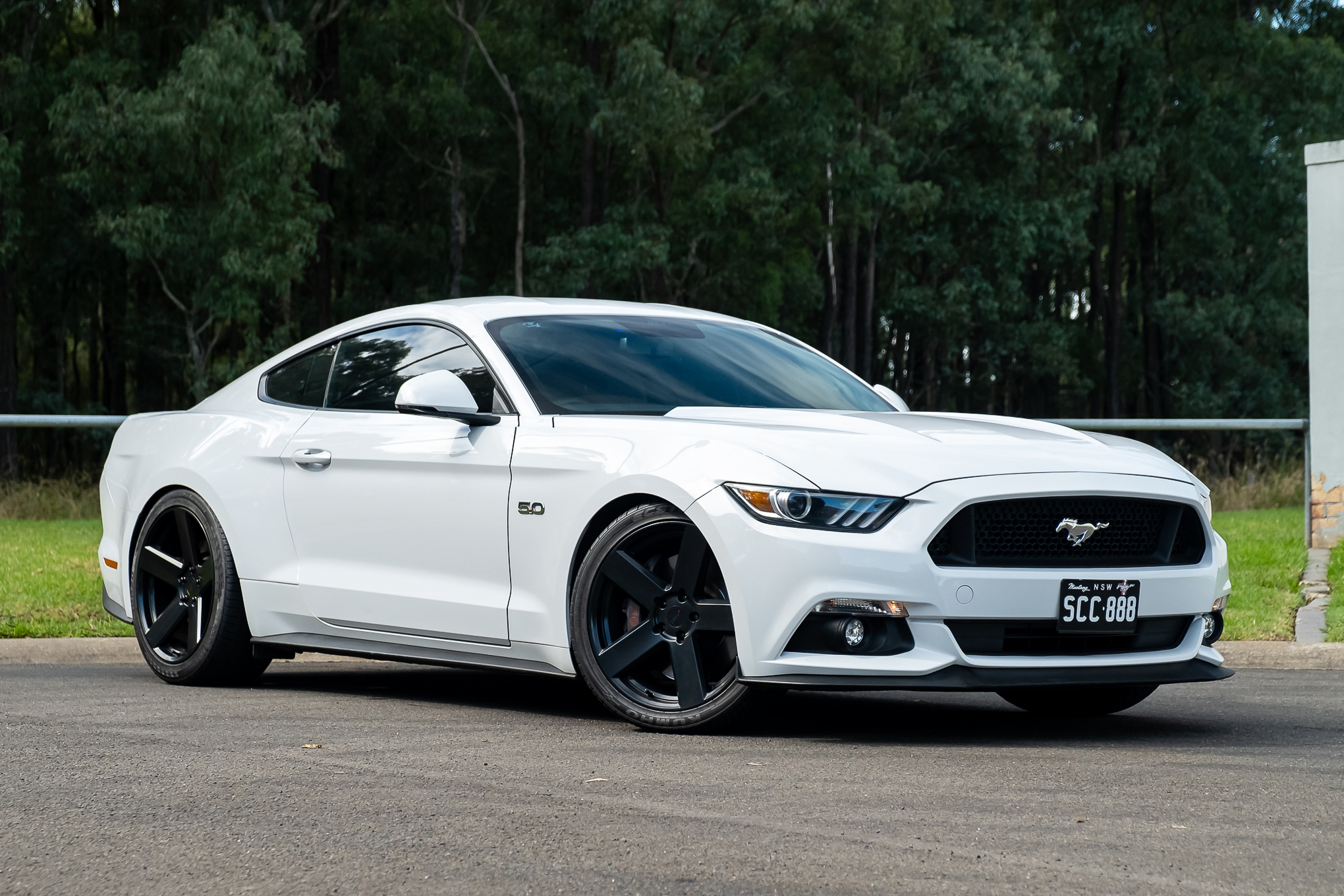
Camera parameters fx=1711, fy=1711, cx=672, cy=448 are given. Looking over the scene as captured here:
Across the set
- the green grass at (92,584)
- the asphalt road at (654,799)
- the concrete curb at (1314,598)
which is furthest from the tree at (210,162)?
the asphalt road at (654,799)

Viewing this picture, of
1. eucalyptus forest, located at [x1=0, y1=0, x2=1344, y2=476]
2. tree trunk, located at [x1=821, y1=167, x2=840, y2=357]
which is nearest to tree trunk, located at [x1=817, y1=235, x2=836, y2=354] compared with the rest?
tree trunk, located at [x1=821, y1=167, x2=840, y2=357]

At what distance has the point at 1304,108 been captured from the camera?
46.4 meters

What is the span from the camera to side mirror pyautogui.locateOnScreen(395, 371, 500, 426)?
6.08 metres

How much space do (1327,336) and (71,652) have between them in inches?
347

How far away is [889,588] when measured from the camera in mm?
5180

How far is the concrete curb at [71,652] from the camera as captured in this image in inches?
337

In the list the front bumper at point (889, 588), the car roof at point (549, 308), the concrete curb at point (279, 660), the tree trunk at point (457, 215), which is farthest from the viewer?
the tree trunk at point (457, 215)

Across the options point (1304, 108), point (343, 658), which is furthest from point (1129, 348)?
point (343, 658)

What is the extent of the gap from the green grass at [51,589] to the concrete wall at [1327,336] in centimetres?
803

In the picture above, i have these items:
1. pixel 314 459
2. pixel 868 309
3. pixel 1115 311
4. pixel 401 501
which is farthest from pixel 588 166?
pixel 401 501

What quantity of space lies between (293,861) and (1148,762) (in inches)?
103

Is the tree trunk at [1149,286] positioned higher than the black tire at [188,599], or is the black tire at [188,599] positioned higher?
the tree trunk at [1149,286]

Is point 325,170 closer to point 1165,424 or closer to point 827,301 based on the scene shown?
point 827,301

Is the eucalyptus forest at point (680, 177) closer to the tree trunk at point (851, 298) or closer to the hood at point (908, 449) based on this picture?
the tree trunk at point (851, 298)
